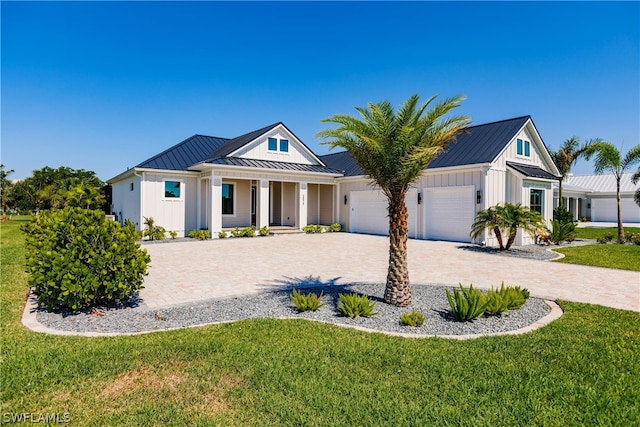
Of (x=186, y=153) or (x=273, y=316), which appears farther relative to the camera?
(x=186, y=153)

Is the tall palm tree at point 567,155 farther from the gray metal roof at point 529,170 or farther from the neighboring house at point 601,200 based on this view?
the neighboring house at point 601,200

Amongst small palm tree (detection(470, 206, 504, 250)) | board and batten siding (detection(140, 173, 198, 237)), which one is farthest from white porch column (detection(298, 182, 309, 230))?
small palm tree (detection(470, 206, 504, 250))

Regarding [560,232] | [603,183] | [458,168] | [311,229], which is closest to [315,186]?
[311,229]

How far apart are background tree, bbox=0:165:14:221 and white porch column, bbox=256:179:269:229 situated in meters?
37.8

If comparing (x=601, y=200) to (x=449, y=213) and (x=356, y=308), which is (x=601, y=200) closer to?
(x=449, y=213)

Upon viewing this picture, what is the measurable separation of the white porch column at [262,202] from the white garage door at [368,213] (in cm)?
568

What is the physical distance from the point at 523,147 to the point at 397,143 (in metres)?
15.4

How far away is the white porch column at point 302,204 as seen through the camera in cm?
2159

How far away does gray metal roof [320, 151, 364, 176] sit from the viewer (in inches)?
904

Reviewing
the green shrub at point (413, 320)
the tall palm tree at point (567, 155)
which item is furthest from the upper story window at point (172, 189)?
the tall palm tree at point (567, 155)

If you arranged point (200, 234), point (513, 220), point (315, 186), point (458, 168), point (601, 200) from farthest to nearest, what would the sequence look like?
point (601, 200)
point (315, 186)
point (200, 234)
point (458, 168)
point (513, 220)

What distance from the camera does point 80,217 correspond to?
6074mm

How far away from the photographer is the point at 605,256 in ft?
40.7

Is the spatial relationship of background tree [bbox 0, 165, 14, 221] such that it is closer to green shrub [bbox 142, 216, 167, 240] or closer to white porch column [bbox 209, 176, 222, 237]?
green shrub [bbox 142, 216, 167, 240]
